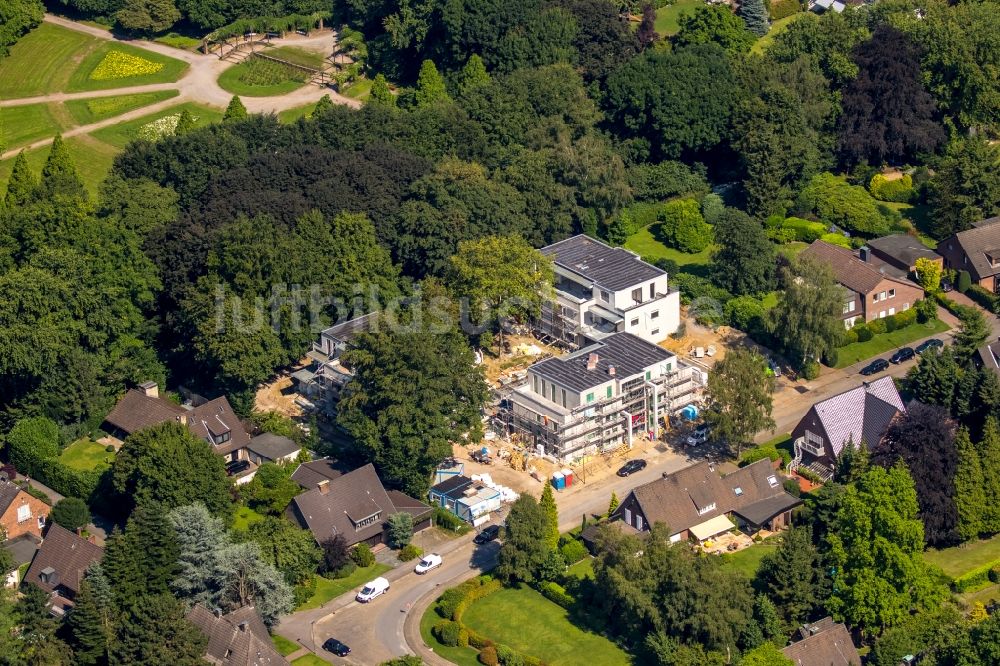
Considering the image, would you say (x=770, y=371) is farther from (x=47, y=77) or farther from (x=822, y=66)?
(x=47, y=77)

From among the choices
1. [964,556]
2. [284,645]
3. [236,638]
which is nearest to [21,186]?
[284,645]

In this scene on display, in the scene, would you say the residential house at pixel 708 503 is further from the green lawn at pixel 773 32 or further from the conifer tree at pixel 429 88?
the green lawn at pixel 773 32

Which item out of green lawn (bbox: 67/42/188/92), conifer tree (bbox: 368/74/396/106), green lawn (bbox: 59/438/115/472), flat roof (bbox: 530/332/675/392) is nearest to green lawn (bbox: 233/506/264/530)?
green lawn (bbox: 59/438/115/472)

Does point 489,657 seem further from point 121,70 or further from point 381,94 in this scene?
point 121,70

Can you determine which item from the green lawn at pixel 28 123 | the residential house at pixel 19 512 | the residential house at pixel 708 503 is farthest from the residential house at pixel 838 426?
the green lawn at pixel 28 123

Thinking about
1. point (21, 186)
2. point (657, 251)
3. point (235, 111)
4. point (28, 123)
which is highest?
point (21, 186)

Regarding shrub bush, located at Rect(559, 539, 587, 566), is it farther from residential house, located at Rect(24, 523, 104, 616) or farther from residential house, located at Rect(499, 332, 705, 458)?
residential house, located at Rect(24, 523, 104, 616)
